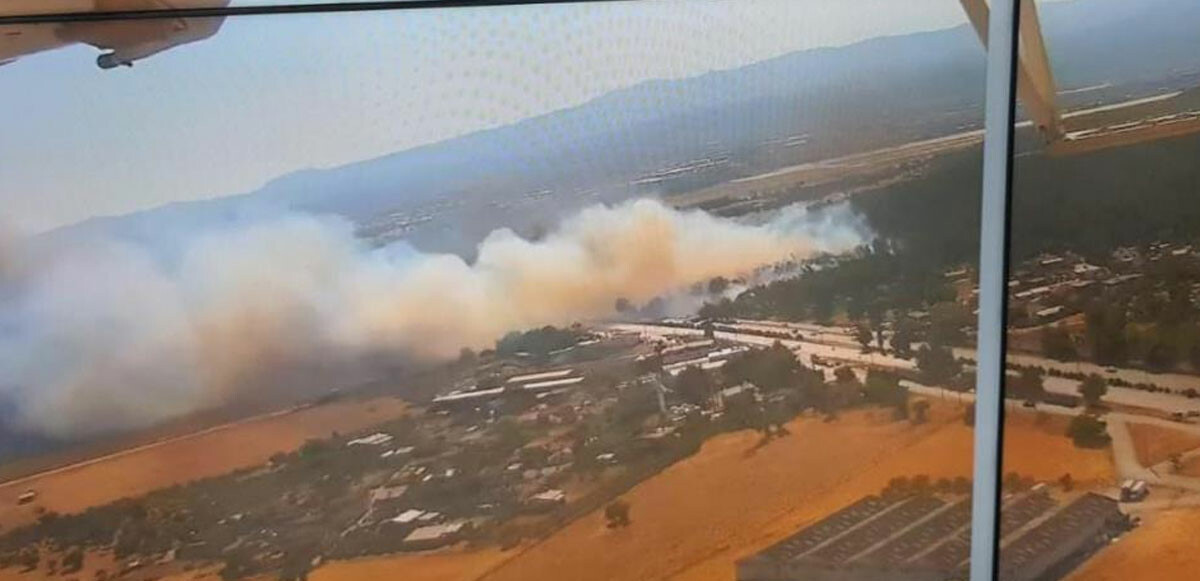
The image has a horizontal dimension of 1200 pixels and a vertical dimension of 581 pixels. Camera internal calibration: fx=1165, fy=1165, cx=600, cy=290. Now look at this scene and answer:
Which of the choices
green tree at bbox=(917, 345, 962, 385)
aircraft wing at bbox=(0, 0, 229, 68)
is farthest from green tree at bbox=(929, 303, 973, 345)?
aircraft wing at bbox=(0, 0, 229, 68)

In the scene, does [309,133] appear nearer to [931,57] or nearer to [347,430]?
[347,430]

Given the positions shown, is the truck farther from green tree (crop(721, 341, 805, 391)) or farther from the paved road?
green tree (crop(721, 341, 805, 391))

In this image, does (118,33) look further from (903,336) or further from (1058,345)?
(1058,345)

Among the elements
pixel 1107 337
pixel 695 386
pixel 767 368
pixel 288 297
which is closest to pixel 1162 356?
pixel 1107 337

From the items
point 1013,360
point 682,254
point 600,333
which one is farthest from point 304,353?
point 1013,360

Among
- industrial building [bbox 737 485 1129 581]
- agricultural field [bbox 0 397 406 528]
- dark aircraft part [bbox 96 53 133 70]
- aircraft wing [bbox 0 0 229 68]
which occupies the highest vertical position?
aircraft wing [bbox 0 0 229 68]

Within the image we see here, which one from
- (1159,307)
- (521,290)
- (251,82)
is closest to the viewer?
(251,82)
